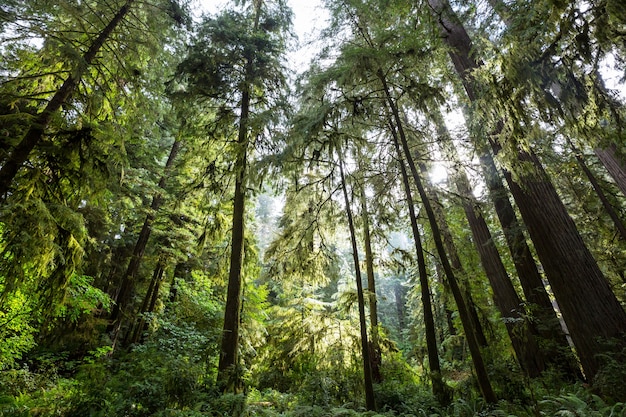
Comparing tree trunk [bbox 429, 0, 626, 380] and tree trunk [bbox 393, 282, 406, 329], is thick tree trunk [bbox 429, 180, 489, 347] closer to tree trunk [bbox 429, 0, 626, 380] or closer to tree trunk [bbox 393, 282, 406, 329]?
tree trunk [bbox 429, 0, 626, 380]

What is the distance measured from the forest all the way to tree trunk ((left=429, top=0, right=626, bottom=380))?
31 millimetres

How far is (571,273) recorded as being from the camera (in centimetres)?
526

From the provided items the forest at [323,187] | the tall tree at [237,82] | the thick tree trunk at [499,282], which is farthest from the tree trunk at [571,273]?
the tall tree at [237,82]

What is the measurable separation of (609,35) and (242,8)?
11050mm

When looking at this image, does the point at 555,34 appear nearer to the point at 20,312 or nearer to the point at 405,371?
the point at 405,371

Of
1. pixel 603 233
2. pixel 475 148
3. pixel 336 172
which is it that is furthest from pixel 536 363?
pixel 603 233

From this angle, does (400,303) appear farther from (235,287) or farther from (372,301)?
(235,287)

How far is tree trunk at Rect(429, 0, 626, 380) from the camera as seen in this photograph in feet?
15.8

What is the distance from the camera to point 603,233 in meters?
11.2

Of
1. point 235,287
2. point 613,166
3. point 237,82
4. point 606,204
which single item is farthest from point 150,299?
point 613,166

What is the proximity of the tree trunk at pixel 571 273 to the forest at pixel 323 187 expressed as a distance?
0.10 ft

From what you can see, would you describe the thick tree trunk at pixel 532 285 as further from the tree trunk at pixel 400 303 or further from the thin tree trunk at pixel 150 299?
the tree trunk at pixel 400 303

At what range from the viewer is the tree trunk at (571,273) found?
4.80 meters

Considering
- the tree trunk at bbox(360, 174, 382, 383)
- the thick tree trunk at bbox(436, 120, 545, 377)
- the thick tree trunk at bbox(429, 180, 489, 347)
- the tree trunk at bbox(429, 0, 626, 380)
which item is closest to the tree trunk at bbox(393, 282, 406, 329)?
the thick tree trunk at bbox(429, 180, 489, 347)
